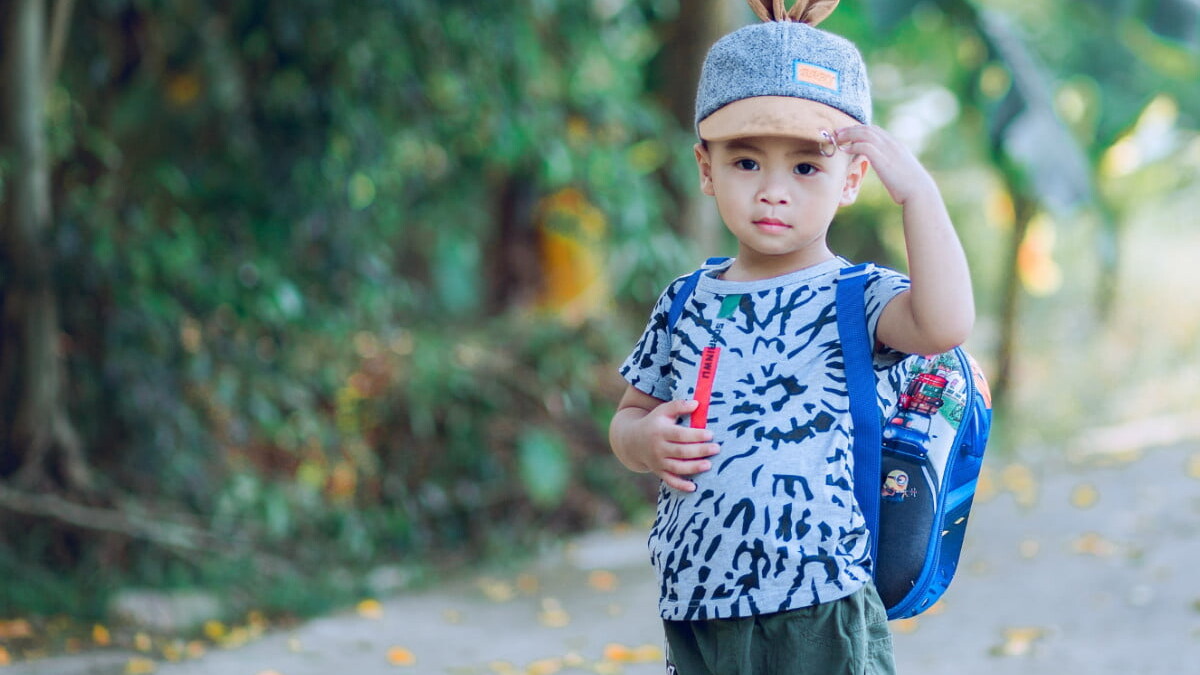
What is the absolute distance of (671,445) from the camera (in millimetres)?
1748

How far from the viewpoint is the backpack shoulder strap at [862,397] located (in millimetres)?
1731

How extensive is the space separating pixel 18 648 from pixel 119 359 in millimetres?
1255

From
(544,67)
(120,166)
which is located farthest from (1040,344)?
(120,166)

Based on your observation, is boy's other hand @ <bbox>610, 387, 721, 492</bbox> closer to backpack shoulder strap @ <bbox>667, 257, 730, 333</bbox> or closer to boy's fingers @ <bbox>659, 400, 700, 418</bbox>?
boy's fingers @ <bbox>659, 400, 700, 418</bbox>

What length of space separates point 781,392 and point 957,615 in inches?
126

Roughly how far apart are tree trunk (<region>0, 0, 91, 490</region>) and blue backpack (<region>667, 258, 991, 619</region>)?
4.01 m

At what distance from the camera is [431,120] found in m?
5.53

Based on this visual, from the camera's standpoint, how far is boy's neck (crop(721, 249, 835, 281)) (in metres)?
1.83

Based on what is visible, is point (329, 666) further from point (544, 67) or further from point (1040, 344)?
point (1040, 344)

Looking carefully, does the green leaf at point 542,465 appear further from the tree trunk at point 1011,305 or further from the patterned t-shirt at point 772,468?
the tree trunk at point 1011,305

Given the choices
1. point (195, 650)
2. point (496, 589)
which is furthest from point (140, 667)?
point (496, 589)

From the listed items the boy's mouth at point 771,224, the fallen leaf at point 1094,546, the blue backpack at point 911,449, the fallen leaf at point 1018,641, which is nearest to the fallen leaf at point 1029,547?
the fallen leaf at point 1094,546

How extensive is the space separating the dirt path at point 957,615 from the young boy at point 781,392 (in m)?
2.38

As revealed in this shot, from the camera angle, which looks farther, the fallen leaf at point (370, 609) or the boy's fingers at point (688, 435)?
the fallen leaf at point (370, 609)
